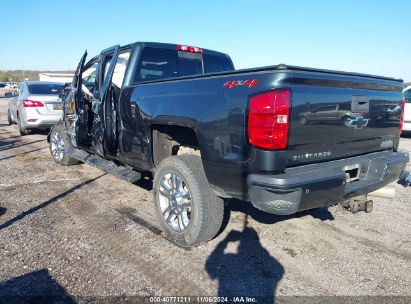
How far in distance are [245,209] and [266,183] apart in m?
2.06

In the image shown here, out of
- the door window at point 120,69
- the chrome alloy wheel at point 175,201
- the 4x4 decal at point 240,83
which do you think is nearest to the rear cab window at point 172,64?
the door window at point 120,69

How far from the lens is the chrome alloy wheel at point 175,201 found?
3.54 meters

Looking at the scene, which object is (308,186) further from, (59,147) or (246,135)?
(59,147)

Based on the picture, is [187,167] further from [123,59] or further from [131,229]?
[123,59]

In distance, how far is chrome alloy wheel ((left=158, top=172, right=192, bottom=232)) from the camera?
3545 millimetres

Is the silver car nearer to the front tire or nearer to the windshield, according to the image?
the windshield

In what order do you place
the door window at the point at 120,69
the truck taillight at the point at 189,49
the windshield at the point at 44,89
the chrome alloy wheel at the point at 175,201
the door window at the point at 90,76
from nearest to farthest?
the chrome alloy wheel at the point at 175,201 → the door window at the point at 120,69 → the truck taillight at the point at 189,49 → the door window at the point at 90,76 → the windshield at the point at 44,89

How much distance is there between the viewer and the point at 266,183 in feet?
8.53

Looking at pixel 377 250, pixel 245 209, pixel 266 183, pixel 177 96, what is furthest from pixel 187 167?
pixel 377 250

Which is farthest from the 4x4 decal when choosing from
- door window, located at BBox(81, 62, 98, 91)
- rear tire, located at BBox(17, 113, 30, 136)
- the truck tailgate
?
rear tire, located at BBox(17, 113, 30, 136)

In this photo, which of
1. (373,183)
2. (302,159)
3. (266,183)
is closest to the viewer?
(266,183)

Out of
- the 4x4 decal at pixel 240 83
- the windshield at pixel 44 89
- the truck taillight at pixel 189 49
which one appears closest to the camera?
the 4x4 decal at pixel 240 83

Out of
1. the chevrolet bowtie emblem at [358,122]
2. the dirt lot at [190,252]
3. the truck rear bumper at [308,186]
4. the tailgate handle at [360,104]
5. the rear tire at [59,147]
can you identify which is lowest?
the dirt lot at [190,252]

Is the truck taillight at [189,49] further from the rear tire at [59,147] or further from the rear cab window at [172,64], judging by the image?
the rear tire at [59,147]
